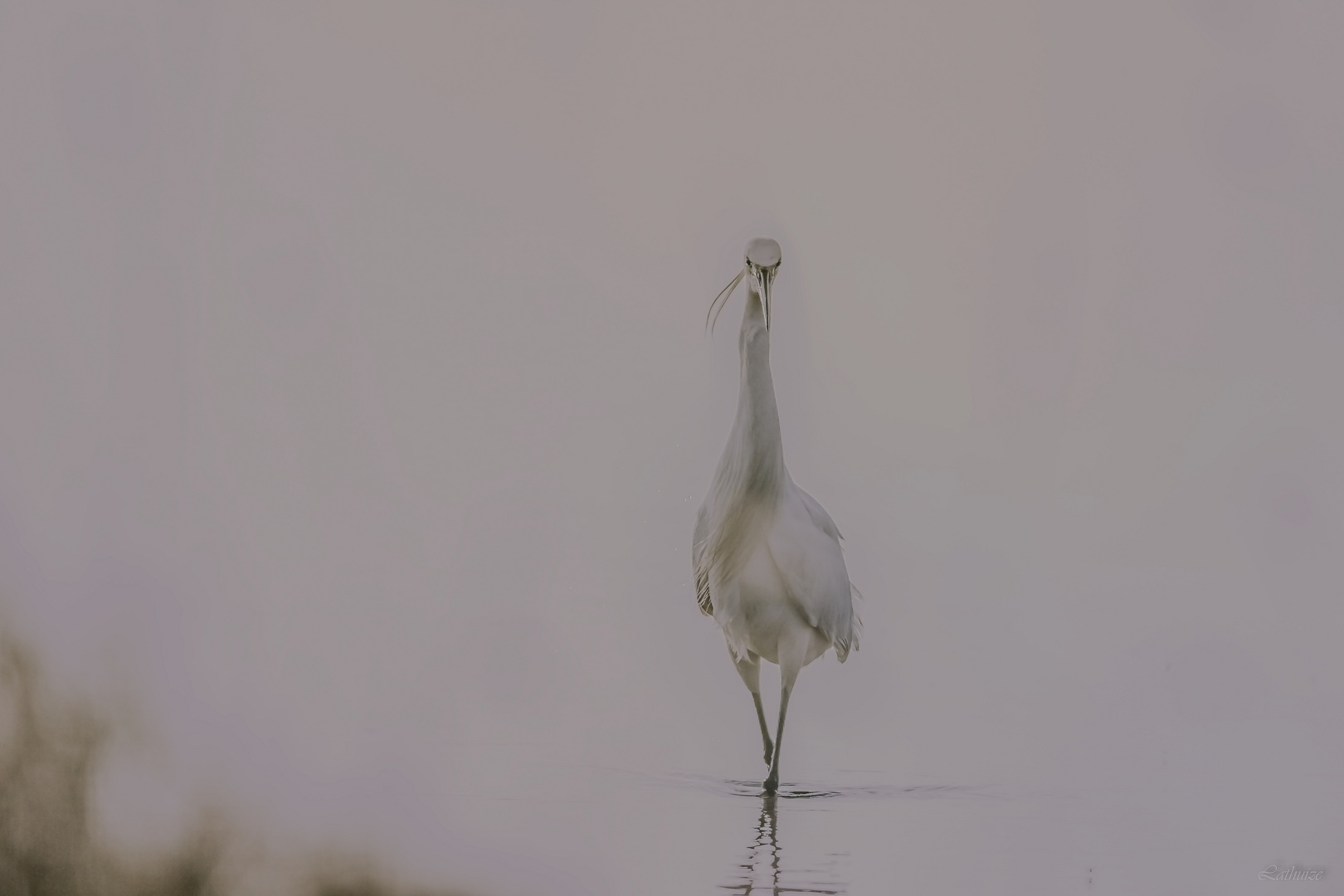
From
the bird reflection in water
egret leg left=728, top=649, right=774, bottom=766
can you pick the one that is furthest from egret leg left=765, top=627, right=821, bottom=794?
the bird reflection in water

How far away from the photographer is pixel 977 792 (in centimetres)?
347

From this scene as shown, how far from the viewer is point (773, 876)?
2400mm

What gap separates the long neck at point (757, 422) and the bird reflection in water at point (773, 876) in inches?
38.3

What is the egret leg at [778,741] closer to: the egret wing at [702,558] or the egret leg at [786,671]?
the egret leg at [786,671]

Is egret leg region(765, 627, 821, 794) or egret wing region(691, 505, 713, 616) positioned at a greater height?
egret wing region(691, 505, 713, 616)

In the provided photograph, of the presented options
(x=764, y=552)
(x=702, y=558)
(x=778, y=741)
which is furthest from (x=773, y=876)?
(x=702, y=558)

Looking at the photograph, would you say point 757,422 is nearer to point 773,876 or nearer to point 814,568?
point 814,568

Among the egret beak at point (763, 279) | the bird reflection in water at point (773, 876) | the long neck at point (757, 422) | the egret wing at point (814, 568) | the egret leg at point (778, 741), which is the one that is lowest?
the bird reflection in water at point (773, 876)

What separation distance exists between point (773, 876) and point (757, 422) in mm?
1293

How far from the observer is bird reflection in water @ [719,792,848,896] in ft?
7.60

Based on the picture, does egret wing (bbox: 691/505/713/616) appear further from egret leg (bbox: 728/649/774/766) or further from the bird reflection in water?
the bird reflection in water

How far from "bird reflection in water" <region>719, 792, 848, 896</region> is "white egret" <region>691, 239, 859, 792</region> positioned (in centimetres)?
70

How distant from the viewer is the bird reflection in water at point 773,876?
232cm

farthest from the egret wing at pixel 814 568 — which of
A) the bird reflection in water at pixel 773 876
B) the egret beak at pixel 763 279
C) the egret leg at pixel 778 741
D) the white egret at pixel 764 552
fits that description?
the bird reflection in water at pixel 773 876
